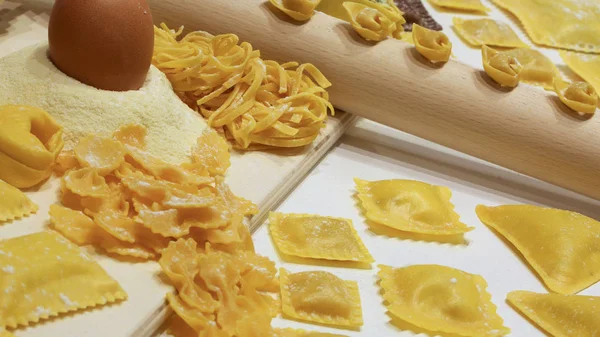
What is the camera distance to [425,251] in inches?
57.1

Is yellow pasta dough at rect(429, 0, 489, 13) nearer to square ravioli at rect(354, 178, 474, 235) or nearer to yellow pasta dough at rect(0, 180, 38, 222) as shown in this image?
square ravioli at rect(354, 178, 474, 235)

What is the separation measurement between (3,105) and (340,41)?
804mm

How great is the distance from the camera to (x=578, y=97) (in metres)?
1.68

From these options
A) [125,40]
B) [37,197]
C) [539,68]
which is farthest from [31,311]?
[539,68]

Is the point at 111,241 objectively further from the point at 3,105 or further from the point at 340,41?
the point at 340,41

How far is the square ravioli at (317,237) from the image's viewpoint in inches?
53.4

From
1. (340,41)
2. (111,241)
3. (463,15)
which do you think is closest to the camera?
(111,241)

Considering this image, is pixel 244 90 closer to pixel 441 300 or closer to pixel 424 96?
pixel 424 96

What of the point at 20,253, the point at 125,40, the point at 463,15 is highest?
the point at 125,40

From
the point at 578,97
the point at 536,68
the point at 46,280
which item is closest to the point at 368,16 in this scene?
the point at 578,97

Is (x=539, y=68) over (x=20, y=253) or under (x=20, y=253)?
under

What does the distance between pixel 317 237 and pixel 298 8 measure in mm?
677

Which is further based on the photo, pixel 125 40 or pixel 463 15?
→ pixel 463 15

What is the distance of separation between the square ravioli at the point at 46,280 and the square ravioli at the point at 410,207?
59cm
